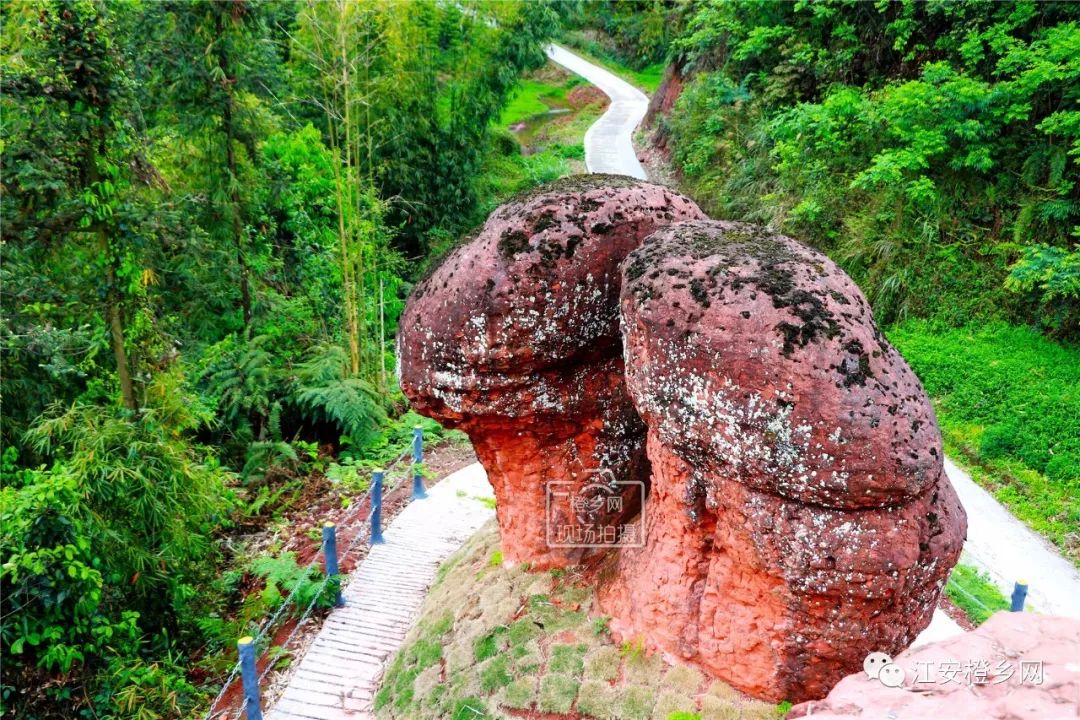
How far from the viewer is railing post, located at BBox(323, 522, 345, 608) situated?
8961mm

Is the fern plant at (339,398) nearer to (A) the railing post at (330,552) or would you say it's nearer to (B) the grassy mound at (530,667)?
(A) the railing post at (330,552)

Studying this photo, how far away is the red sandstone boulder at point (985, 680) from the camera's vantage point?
3.21 meters

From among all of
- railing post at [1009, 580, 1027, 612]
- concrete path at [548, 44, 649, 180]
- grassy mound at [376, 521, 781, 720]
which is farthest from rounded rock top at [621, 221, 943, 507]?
concrete path at [548, 44, 649, 180]

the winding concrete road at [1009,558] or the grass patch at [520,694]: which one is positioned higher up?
the grass patch at [520,694]

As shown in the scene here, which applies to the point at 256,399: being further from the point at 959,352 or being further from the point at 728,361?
the point at 959,352

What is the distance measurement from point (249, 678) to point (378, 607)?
2.04 meters

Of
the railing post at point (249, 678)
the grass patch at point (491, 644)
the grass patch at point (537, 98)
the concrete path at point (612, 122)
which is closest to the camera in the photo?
the grass patch at point (491, 644)

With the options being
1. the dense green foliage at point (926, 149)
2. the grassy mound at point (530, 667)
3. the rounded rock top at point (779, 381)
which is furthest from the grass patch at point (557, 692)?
the dense green foliage at point (926, 149)

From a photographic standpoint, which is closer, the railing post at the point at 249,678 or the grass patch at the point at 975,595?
the railing post at the point at 249,678

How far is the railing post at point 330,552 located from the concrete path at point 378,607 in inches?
5.7

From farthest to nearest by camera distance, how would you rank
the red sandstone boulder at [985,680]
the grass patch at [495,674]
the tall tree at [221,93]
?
the tall tree at [221,93] < the grass patch at [495,674] < the red sandstone boulder at [985,680]

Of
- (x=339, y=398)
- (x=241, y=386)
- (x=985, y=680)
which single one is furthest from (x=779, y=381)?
(x=241, y=386)

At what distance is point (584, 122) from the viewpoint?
33.7 m

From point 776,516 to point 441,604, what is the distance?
4582 millimetres
